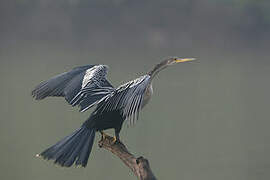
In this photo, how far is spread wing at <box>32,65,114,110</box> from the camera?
174 inches

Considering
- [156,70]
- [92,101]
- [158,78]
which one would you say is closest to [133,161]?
[92,101]

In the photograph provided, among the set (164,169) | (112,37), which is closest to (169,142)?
(164,169)

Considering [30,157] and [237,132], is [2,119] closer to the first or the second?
[30,157]

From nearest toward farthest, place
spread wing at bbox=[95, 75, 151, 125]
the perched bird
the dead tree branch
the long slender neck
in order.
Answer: the dead tree branch < spread wing at bbox=[95, 75, 151, 125] < the perched bird < the long slender neck

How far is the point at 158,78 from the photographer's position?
12.4 m

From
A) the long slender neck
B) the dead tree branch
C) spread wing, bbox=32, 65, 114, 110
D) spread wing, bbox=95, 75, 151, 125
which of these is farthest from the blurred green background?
spread wing, bbox=95, 75, 151, 125

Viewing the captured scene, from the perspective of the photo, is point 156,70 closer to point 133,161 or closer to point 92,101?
point 92,101

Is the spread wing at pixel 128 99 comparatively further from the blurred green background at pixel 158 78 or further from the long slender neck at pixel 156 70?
the blurred green background at pixel 158 78

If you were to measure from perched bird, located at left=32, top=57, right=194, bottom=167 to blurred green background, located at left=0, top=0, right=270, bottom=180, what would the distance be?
2.45m

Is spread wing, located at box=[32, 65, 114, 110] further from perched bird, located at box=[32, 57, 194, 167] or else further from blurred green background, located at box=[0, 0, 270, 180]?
blurred green background, located at box=[0, 0, 270, 180]

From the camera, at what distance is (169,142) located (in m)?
8.23

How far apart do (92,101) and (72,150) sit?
0.47m

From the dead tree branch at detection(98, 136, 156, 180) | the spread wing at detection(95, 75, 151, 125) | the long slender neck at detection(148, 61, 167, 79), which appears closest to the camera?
the dead tree branch at detection(98, 136, 156, 180)

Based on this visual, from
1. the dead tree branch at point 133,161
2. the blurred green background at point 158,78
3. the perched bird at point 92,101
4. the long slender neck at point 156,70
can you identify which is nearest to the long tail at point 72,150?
the perched bird at point 92,101
